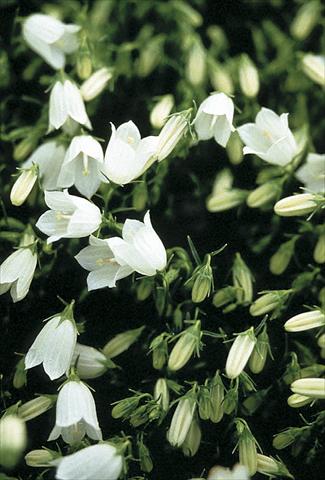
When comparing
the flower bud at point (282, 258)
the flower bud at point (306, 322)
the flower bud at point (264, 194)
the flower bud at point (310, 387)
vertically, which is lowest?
the flower bud at point (310, 387)

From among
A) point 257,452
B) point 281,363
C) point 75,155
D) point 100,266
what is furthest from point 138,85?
point 257,452

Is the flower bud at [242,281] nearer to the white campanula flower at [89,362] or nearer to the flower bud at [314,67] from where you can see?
the white campanula flower at [89,362]

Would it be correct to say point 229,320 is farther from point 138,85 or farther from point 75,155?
point 138,85

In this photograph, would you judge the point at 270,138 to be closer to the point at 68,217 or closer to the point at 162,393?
the point at 68,217

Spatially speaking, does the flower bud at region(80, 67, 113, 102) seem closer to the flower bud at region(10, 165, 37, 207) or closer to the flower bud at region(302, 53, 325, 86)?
the flower bud at region(10, 165, 37, 207)

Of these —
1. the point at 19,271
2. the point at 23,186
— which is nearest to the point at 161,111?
the point at 23,186

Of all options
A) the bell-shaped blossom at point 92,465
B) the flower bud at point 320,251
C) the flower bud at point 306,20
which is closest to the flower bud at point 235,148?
the flower bud at point 320,251
